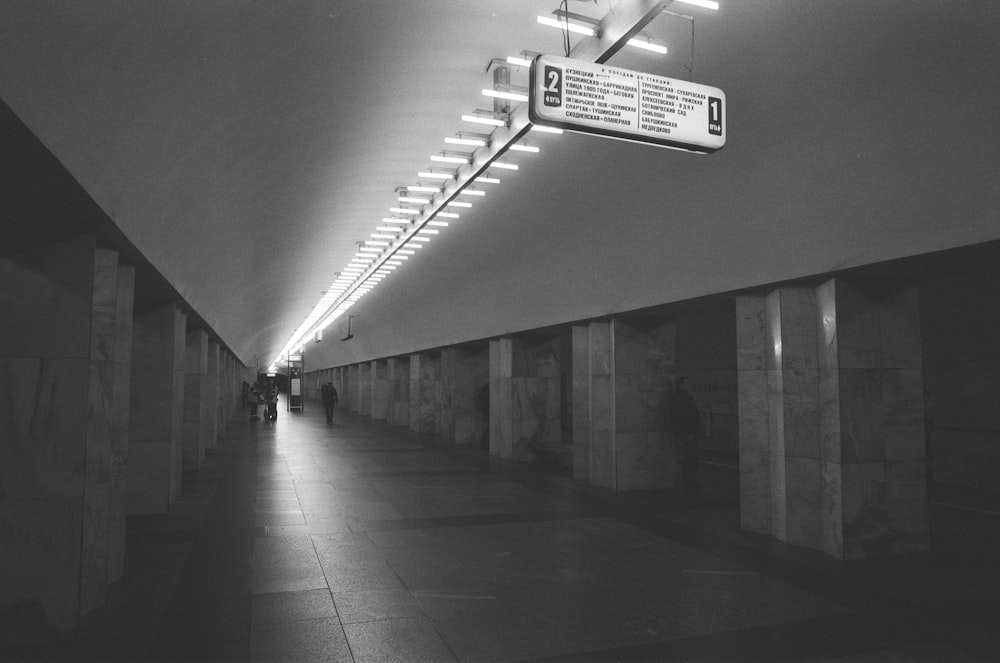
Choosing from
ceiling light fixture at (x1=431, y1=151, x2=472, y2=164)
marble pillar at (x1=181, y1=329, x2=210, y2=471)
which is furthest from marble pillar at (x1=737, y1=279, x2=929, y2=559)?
marble pillar at (x1=181, y1=329, x2=210, y2=471)

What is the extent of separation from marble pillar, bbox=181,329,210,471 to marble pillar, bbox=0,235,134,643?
9430mm

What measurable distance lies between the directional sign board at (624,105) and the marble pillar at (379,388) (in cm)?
2916

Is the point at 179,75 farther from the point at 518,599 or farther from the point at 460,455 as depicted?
the point at 460,455

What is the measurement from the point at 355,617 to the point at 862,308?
20.8 ft

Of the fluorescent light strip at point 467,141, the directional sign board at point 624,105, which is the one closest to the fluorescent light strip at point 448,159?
the fluorescent light strip at point 467,141

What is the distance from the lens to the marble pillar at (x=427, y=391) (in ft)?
82.8

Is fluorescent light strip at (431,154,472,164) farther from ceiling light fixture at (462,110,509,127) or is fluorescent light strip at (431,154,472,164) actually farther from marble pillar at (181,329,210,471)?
marble pillar at (181,329,210,471)

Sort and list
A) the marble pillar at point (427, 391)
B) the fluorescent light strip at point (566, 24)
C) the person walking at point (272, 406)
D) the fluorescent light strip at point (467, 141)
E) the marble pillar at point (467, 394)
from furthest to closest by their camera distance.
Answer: the person walking at point (272, 406) < the marble pillar at point (427, 391) < the marble pillar at point (467, 394) < the fluorescent light strip at point (467, 141) < the fluorescent light strip at point (566, 24)

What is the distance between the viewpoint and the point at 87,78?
4250 millimetres

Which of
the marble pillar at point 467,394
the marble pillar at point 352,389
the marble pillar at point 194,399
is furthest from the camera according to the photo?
the marble pillar at point 352,389

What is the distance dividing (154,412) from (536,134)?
7.05 m

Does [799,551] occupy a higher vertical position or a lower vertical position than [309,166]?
lower

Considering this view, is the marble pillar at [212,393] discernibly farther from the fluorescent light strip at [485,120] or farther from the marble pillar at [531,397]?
the fluorescent light strip at [485,120]

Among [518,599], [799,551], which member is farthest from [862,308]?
[518,599]
